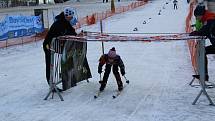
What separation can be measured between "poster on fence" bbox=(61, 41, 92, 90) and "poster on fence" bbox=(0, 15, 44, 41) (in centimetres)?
1180

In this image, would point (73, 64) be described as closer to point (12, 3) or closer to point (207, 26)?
point (207, 26)

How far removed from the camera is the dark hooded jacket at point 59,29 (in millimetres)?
10602

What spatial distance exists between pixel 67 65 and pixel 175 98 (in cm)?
248

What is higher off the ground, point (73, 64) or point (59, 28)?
point (59, 28)

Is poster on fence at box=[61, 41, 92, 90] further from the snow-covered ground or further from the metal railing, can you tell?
the metal railing

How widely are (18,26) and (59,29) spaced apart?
13268 mm

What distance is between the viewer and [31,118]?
8930 millimetres

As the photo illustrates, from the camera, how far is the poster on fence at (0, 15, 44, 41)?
74.0 feet

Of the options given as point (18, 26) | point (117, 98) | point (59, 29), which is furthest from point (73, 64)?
point (18, 26)

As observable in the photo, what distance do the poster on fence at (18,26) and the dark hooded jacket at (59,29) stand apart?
12169mm

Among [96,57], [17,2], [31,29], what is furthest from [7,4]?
[96,57]

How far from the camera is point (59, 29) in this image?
10633 millimetres

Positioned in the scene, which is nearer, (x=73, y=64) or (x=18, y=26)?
(x=73, y=64)

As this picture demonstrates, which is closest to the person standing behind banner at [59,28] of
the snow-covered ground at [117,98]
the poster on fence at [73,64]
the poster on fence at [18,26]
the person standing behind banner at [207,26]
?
the poster on fence at [73,64]
